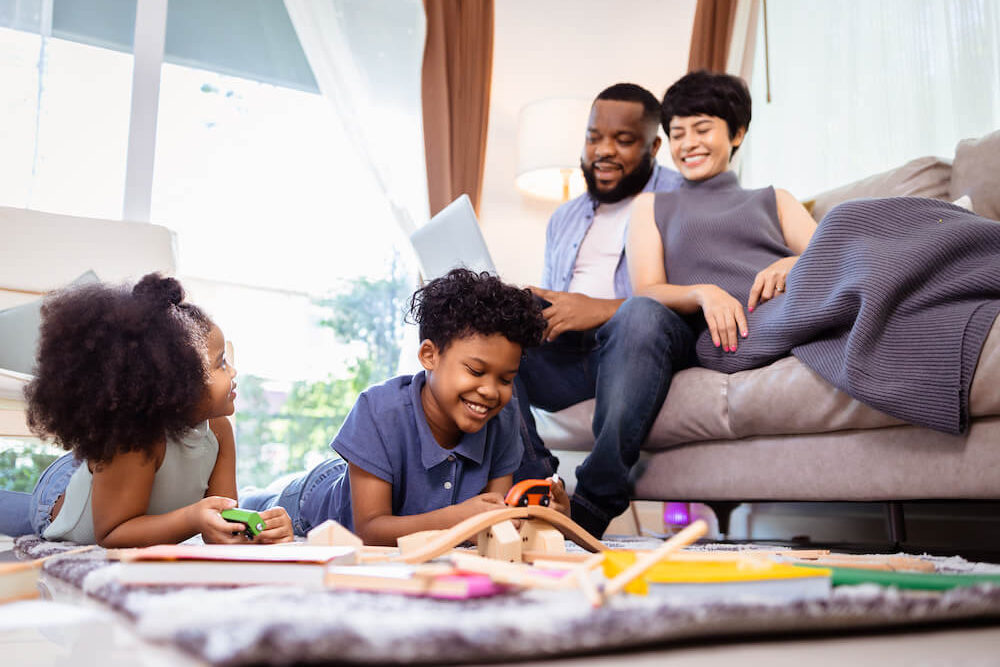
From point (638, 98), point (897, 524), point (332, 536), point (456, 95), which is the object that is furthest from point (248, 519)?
point (456, 95)

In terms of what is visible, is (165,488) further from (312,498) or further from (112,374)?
(312,498)

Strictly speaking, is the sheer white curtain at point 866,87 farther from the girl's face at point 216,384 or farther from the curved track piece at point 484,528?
the girl's face at point 216,384

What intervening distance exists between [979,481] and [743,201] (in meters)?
0.83

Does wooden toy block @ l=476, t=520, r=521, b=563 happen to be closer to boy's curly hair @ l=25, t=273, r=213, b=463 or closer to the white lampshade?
boy's curly hair @ l=25, t=273, r=213, b=463

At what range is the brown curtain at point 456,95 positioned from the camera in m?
3.23

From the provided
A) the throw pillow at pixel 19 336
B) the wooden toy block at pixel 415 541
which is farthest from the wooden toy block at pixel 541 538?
the throw pillow at pixel 19 336

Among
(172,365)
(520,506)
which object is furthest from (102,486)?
(520,506)

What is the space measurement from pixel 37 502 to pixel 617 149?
1592 mm

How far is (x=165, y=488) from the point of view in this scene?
128 cm

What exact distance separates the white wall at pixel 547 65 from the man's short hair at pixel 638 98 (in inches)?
49.1

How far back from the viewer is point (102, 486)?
118 cm

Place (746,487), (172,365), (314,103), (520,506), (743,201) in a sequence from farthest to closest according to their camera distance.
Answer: (314,103) → (743,201) → (746,487) → (172,365) → (520,506)

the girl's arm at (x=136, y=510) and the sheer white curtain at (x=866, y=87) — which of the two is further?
the sheer white curtain at (x=866, y=87)

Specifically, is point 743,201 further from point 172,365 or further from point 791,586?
point 791,586
